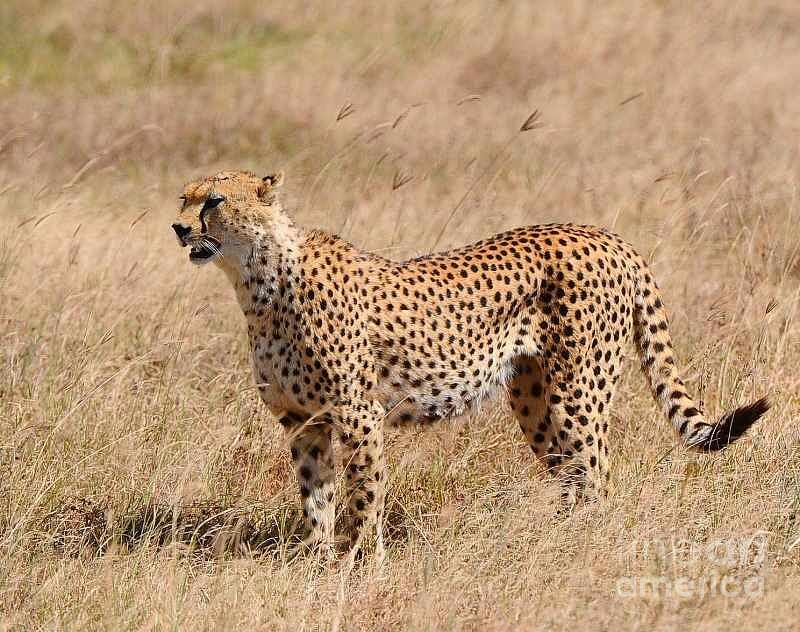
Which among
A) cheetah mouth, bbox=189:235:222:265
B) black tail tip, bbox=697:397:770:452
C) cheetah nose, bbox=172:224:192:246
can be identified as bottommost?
black tail tip, bbox=697:397:770:452

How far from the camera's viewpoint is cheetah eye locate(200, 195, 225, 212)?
14.9ft

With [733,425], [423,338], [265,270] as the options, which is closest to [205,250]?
[265,270]

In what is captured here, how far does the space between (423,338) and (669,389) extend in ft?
2.90

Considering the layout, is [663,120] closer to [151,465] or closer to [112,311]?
[112,311]

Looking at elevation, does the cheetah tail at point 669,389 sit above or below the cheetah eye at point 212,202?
below

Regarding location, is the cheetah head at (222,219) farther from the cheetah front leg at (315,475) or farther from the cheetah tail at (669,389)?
the cheetah tail at (669,389)

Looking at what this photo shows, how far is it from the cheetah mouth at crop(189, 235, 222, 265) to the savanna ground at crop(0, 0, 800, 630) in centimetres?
50

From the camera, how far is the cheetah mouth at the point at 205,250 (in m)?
4.52

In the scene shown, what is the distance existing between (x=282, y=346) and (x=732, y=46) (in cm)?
863

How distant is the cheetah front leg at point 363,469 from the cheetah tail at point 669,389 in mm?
1034

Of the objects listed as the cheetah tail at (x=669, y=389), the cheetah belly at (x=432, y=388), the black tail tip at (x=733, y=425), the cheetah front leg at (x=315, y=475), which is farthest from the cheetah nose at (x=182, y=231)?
the black tail tip at (x=733, y=425)

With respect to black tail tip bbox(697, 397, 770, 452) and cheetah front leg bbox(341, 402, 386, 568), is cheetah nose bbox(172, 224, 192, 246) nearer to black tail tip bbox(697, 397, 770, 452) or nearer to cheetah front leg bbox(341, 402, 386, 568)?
cheetah front leg bbox(341, 402, 386, 568)

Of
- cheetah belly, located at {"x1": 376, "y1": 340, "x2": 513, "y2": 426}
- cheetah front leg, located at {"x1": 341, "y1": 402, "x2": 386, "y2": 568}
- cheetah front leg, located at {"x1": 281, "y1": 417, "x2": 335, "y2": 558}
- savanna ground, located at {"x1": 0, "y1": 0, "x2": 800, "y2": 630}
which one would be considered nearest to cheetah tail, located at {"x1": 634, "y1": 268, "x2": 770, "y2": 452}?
savanna ground, located at {"x1": 0, "y1": 0, "x2": 800, "y2": 630}

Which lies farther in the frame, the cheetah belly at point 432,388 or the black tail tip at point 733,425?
the cheetah belly at point 432,388
